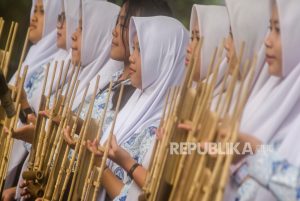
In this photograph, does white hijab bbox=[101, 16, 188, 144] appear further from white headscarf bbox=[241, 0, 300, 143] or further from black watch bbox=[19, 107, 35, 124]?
white headscarf bbox=[241, 0, 300, 143]

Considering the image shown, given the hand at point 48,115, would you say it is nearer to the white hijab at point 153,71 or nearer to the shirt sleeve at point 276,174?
the white hijab at point 153,71

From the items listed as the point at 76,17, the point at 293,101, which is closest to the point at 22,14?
the point at 76,17

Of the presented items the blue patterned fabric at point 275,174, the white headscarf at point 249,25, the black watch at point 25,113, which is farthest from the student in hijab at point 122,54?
the blue patterned fabric at point 275,174

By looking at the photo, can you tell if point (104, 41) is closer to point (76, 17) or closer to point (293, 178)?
point (76, 17)

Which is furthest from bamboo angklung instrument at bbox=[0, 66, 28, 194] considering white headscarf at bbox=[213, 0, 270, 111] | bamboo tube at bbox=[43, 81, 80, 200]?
white headscarf at bbox=[213, 0, 270, 111]

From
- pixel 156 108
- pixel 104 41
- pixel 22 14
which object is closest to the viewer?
pixel 156 108

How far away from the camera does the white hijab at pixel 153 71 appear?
6.17 ft

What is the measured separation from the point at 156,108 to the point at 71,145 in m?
0.33

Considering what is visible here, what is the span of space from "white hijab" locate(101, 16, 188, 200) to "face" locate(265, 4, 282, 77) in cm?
59

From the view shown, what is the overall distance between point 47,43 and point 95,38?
48cm

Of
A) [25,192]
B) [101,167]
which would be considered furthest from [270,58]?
[25,192]

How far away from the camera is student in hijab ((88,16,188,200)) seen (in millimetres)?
1812

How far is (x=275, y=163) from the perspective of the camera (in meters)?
Result: 1.19

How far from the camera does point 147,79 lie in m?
1.89
